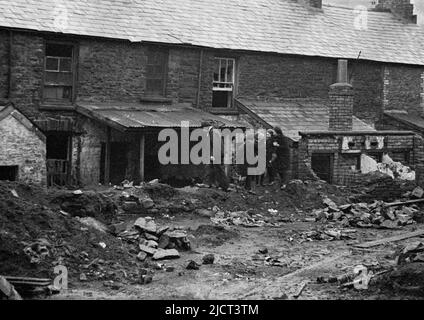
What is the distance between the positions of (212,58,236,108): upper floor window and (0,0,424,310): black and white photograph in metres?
0.06

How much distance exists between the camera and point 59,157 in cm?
1998

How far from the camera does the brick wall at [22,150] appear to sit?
16.3m

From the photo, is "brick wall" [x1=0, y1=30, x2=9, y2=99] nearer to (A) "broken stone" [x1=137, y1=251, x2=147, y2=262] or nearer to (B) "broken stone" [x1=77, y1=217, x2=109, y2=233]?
(B) "broken stone" [x1=77, y1=217, x2=109, y2=233]

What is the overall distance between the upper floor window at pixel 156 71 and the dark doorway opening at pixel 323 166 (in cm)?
548

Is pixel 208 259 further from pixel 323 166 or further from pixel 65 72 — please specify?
pixel 65 72

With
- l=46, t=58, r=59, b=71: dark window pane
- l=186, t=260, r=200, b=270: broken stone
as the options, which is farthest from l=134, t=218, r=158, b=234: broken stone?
l=46, t=58, r=59, b=71: dark window pane

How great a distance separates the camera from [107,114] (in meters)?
19.0

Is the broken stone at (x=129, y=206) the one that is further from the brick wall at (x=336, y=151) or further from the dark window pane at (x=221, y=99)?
the dark window pane at (x=221, y=99)

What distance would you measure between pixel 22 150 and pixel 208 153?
17.5ft

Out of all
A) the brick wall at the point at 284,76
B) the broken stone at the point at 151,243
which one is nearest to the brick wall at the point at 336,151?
the brick wall at the point at 284,76

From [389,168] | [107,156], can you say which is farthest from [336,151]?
[107,156]

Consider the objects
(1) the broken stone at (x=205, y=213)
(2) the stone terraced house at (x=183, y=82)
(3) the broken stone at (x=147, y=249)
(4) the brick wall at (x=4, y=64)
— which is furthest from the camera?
(2) the stone terraced house at (x=183, y=82)
